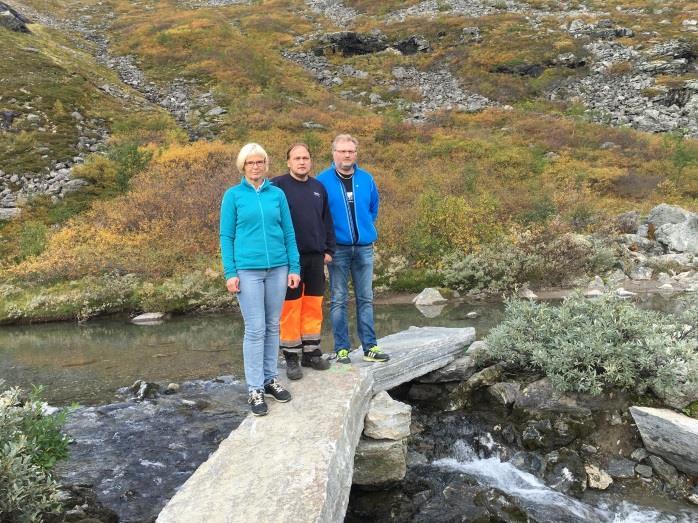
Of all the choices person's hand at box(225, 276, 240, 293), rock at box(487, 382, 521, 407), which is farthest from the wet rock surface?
rock at box(487, 382, 521, 407)

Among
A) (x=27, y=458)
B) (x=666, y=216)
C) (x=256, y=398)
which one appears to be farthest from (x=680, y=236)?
(x=27, y=458)

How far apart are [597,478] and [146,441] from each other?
5.35 metres

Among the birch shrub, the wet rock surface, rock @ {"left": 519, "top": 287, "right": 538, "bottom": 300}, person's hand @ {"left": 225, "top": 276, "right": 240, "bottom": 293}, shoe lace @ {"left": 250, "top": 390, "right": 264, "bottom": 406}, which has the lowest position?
rock @ {"left": 519, "top": 287, "right": 538, "bottom": 300}

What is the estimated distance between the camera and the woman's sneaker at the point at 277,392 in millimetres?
5254

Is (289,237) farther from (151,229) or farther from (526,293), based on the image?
(151,229)

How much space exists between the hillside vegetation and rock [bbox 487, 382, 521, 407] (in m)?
9.50

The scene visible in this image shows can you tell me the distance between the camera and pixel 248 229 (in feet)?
16.7

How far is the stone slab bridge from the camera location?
353 cm

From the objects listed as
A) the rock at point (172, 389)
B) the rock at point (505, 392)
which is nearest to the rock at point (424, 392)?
the rock at point (505, 392)

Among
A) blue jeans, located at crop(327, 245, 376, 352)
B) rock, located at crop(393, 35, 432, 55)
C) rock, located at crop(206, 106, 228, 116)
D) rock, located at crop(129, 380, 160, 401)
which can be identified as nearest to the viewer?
blue jeans, located at crop(327, 245, 376, 352)

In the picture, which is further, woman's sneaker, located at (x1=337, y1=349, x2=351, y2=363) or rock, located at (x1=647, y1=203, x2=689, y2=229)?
rock, located at (x1=647, y1=203, x2=689, y2=229)

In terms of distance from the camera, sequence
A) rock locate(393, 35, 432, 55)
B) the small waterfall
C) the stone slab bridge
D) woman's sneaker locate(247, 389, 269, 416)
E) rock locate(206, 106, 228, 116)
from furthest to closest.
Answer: rock locate(393, 35, 432, 55) → rock locate(206, 106, 228, 116) → woman's sneaker locate(247, 389, 269, 416) → the small waterfall → the stone slab bridge

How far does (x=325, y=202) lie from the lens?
5.83m

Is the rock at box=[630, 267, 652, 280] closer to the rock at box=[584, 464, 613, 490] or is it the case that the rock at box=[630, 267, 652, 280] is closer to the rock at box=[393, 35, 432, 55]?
the rock at box=[584, 464, 613, 490]
